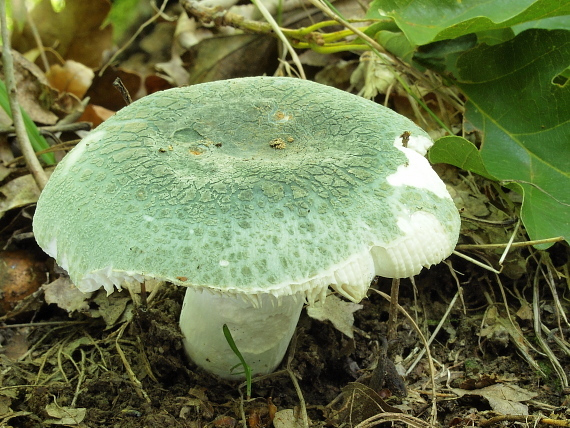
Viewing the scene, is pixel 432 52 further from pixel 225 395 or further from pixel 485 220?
pixel 225 395

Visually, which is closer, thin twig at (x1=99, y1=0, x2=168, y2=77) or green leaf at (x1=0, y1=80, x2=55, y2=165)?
green leaf at (x1=0, y1=80, x2=55, y2=165)

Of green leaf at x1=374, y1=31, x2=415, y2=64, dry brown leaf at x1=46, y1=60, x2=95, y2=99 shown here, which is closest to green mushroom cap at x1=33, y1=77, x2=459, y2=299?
green leaf at x1=374, y1=31, x2=415, y2=64

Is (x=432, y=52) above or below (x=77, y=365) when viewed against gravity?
above

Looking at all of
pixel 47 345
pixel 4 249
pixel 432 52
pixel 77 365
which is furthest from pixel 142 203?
pixel 432 52

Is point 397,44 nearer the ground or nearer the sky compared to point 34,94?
nearer the sky

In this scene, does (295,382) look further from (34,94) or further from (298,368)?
(34,94)

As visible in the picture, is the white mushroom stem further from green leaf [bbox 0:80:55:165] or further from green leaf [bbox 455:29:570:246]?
green leaf [bbox 0:80:55:165]

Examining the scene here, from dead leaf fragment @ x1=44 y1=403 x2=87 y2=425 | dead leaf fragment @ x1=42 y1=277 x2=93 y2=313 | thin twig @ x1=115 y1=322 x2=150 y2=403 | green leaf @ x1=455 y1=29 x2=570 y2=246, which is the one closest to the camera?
dead leaf fragment @ x1=44 y1=403 x2=87 y2=425

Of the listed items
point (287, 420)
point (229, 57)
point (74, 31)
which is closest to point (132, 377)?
point (287, 420)
